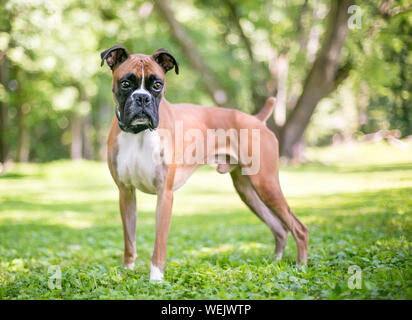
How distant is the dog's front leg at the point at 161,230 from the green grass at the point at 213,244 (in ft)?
0.47

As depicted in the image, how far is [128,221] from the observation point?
449 cm

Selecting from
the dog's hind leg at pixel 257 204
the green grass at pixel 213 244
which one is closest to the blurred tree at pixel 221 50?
the green grass at pixel 213 244

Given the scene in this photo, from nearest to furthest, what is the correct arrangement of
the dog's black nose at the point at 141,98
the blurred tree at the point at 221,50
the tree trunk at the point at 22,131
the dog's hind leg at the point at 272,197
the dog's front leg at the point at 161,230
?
the dog's black nose at the point at 141,98 < the dog's front leg at the point at 161,230 < the dog's hind leg at the point at 272,197 < the blurred tree at the point at 221,50 < the tree trunk at the point at 22,131

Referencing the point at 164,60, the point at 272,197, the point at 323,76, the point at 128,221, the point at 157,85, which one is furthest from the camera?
the point at 323,76

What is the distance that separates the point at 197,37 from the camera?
21078 millimetres

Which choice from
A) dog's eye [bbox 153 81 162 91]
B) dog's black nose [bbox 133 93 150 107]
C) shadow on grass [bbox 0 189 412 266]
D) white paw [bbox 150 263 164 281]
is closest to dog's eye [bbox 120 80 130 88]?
dog's black nose [bbox 133 93 150 107]

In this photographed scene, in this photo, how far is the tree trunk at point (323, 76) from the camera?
14.3m

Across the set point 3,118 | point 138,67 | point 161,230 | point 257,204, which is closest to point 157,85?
point 138,67

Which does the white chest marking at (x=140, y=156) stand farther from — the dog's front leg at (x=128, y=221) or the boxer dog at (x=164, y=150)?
the dog's front leg at (x=128, y=221)

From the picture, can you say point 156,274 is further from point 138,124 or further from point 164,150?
point 138,124

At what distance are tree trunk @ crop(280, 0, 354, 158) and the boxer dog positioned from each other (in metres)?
9.84

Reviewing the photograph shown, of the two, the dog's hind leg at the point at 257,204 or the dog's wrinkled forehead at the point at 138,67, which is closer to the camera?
A: the dog's wrinkled forehead at the point at 138,67

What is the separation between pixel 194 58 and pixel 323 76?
516 centimetres

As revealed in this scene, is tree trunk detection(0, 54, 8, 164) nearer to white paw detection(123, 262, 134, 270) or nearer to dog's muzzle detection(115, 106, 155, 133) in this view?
white paw detection(123, 262, 134, 270)
